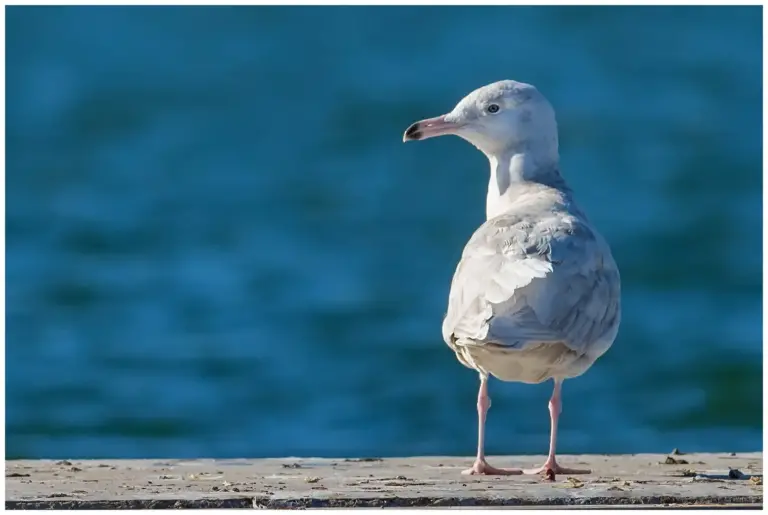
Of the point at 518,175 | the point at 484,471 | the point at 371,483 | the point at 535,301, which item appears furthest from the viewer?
the point at 518,175

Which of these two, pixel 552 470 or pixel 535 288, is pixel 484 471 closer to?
pixel 552 470

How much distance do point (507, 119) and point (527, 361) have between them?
6.16ft

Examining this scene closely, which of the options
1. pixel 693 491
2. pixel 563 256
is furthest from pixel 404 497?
pixel 563 256

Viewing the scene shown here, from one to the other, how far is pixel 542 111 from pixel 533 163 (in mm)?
265

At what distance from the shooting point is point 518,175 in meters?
9.11

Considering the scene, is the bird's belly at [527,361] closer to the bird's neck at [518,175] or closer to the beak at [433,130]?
the bird's neck at [518,175]

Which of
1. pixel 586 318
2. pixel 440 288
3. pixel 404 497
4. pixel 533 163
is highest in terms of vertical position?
pixel 440 288

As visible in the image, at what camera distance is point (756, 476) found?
7352mm

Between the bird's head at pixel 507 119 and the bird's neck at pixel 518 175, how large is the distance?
1.7 inches

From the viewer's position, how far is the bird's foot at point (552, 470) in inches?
294


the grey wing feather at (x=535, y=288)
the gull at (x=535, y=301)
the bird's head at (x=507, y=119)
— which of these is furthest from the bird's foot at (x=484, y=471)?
the bird's head at (x=507, y=119)

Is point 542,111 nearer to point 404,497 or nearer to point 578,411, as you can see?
point 404,497

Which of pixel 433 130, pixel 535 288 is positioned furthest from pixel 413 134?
pixel 535 288

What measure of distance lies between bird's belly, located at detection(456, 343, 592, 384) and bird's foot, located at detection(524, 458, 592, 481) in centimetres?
40
